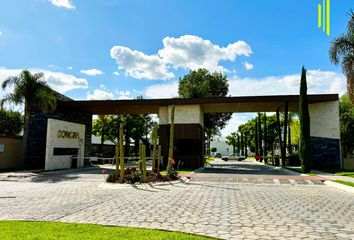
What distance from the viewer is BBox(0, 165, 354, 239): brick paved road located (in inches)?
244

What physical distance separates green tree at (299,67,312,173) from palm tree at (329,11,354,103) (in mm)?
2637

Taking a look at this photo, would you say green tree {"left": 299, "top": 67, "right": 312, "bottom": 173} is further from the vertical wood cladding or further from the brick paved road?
the brick paved road

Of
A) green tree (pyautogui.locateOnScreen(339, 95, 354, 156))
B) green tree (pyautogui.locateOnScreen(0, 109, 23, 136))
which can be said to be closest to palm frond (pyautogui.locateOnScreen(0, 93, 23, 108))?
green tree (pyautogui.locateOnScreen(0, 109, 23, 136))

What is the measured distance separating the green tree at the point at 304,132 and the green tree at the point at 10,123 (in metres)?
39.1

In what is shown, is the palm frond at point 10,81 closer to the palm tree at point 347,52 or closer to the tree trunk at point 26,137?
the tree trunk at point 26,137

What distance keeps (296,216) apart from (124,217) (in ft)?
13.2

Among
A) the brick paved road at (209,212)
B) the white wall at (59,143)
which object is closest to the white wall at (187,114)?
the white wall at (59,143)

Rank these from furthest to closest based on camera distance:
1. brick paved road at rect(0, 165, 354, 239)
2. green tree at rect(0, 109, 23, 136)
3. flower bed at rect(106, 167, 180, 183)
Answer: green tree at rect(0, 109, 23, 136)
flower bed at rect(106, 167, 180, 183)
brick paved road at rect(0, 165, 354, 239)

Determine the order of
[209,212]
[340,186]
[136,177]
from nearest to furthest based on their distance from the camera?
1. [209,212]
2. [340,186]
3. [136,177]

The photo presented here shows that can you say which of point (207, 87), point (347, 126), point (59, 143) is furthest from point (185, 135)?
point (347, 126)

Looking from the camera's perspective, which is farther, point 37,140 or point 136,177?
point 37,140

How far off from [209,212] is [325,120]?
1975cm

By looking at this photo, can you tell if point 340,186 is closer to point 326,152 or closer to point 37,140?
point 326,152

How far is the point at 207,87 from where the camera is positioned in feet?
138
